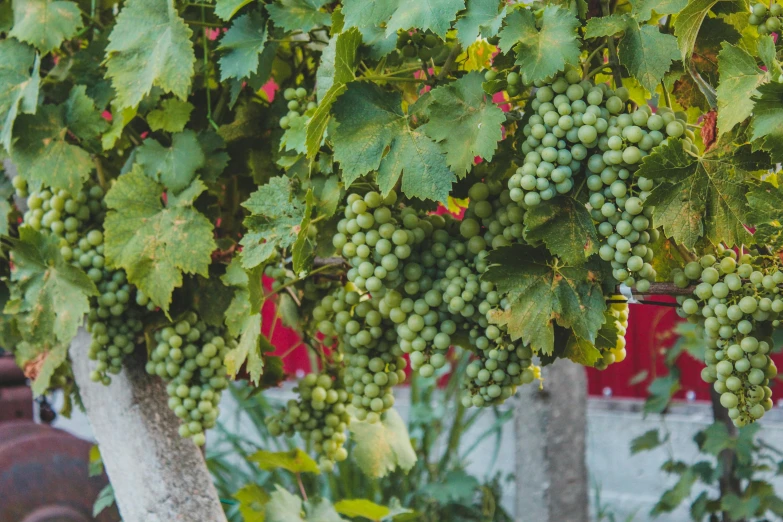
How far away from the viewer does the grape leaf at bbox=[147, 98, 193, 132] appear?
3.49 feet

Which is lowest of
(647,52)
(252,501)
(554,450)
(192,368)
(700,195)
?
(554,450)

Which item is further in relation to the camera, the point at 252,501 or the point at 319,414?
the point at 252,501

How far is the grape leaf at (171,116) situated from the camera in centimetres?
106

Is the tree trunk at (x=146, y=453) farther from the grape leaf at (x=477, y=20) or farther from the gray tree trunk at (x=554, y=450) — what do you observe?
the gray tree trunk at (x=554, y=450)

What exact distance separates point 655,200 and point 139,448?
895mm

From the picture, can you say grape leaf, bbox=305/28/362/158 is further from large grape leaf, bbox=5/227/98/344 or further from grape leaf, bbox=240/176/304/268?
large grape leaf, bbox=5/227/98/344

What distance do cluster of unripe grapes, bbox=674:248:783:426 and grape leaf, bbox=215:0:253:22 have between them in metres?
0.59

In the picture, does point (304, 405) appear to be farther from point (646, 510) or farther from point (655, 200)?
point (646, 510)

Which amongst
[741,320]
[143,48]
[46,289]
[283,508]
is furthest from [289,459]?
[741,320]

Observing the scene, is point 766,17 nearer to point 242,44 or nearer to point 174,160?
point 242,44

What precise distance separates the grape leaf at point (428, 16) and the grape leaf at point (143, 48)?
364 millimetres

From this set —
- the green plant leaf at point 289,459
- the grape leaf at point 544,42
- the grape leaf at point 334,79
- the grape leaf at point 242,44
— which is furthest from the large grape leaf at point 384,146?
the green plant leaf at point 289,459

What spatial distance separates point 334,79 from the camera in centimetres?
77

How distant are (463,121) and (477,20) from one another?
97 millimetres
